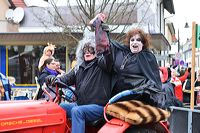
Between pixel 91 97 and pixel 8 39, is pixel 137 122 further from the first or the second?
pixel 8 39

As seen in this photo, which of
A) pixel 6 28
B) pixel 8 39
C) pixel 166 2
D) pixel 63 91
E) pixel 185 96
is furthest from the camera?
pixel 166 2

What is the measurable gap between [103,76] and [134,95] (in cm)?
39

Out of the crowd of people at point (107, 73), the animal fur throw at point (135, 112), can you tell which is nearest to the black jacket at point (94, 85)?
the crowd of people at point (107, 73)

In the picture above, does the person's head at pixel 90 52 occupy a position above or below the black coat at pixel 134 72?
above

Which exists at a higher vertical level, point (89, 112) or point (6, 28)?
point (6, 28)

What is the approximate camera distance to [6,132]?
3.80 metres

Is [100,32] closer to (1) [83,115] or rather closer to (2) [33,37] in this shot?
(1) [83,115]

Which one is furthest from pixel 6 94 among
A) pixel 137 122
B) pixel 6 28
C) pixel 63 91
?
pixel 6 28

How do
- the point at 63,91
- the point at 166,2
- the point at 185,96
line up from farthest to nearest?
the point at 166,2
the point at 185,96
the point at 63,91

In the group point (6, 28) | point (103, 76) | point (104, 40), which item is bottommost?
point (103, 76)

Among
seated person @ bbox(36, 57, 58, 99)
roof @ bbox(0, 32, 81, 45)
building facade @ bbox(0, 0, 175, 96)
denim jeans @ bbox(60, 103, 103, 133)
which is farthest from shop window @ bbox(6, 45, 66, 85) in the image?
denim jeans @ bbox(60, 103, 103, 133)

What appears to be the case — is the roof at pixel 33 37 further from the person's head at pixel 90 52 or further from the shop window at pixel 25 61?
the person's head at pixel 90 52

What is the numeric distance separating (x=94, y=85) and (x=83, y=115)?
36cm

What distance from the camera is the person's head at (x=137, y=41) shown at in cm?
427
